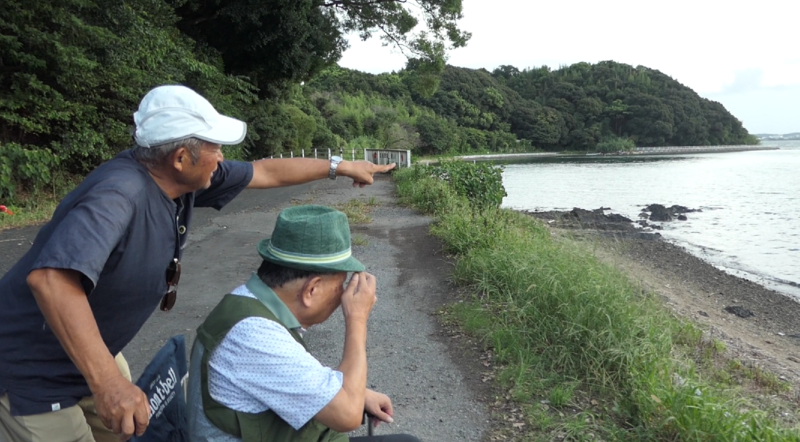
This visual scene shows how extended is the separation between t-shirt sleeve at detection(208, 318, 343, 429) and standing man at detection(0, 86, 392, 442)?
0.26m

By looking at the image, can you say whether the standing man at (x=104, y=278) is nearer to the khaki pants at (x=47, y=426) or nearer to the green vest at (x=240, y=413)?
the khaki pants at (x=47, y=426)

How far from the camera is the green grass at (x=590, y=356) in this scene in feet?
11.2

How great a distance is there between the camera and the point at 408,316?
6168 mm

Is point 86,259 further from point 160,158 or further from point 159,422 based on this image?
point 159,422

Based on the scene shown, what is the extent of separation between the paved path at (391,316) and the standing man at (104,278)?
2.06 m

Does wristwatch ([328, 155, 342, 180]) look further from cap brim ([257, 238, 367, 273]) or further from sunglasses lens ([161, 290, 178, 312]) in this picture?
cap brim ([257, 238, 367, 273])

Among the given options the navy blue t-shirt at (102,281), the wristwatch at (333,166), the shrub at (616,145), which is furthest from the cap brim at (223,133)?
the shrub at (616,145)

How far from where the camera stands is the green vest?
1.68 meters

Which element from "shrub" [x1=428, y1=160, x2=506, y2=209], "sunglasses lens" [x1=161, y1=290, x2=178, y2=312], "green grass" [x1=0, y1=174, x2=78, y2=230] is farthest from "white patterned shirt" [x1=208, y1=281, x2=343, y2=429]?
"shrub" [x1=428, y1=160, x2=506, y2=209]

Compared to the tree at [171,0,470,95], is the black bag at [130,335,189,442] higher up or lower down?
Answer: lower down

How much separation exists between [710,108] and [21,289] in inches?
4668

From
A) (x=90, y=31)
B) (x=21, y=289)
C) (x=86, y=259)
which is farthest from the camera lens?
(x=90, y=31)

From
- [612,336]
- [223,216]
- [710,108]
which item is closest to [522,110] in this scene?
[710,108]

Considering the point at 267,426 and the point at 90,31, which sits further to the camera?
the point at 90,31
